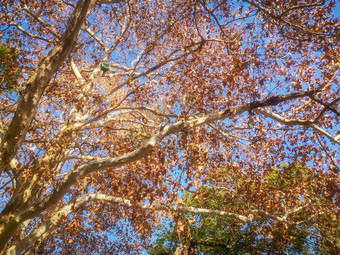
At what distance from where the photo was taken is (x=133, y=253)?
11.7m

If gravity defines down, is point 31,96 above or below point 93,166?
above

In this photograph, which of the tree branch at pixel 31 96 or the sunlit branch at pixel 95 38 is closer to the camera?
the tree branch at pixel 31 96

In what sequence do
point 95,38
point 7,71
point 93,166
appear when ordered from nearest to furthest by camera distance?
point 93,166 < point 7,71 < point 95,38

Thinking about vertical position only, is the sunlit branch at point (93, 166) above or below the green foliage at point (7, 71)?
below

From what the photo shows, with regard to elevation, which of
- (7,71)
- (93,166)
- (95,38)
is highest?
(95,38)

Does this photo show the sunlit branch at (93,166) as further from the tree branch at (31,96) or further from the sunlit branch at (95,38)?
the sunlit branch at (95,38)

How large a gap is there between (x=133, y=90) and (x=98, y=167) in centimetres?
366

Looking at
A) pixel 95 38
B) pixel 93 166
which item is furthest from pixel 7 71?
pixel 95 38

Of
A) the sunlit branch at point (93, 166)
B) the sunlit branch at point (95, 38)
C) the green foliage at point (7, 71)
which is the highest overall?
the sunlit branch at point (95, 38)

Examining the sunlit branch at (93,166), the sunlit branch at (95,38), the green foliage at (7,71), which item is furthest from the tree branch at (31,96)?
the sunlit branch at (95,38)

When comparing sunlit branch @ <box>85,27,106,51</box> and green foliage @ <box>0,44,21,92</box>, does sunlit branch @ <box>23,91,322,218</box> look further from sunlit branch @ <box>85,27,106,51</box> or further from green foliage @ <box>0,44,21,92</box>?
sunlit branch @ <box>85,27,106,51</box>

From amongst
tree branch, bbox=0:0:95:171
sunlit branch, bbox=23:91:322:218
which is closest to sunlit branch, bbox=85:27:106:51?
tree branch, bbox=0:0:95:171

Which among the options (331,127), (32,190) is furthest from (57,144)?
(331,127)

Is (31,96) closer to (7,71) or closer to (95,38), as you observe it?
(7,71)
